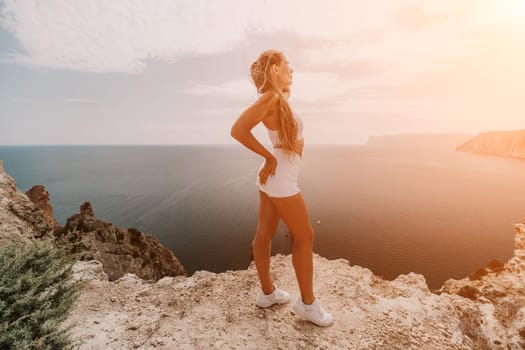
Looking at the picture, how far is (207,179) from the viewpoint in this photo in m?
81.1

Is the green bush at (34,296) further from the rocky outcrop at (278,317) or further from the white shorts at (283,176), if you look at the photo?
the white shorts at (283,176)

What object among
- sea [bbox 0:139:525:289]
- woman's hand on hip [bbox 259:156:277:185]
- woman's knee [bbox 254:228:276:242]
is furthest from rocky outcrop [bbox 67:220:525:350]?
sea [bbox 0:139:525:289]

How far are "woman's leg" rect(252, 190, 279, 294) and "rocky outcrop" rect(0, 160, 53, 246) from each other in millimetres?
5295

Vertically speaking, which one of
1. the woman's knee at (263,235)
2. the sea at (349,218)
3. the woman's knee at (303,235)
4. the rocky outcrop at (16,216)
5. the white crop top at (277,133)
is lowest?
the sea at (349,218)

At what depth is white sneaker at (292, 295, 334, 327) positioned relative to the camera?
312 centimetres

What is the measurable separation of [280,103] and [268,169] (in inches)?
26.7

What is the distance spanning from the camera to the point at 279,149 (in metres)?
2.70

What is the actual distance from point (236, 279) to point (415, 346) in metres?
2.74

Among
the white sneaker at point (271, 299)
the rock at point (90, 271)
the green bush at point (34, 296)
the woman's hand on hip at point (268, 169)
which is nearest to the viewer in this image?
the green bush at point (34, 296)

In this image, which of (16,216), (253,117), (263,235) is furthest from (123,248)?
(253,117)

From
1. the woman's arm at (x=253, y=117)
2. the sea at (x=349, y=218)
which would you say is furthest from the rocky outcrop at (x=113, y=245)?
the woman's arm at (x=253, y=117)

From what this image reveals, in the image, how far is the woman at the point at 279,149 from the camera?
8.36ft

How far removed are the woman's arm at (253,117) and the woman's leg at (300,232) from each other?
57 centimetres

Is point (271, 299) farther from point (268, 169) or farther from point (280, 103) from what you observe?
point (280, 103)
